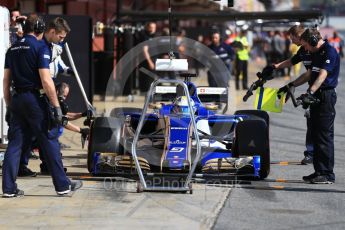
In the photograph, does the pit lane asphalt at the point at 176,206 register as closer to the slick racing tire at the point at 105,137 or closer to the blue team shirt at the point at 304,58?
the slick racing tire at the point at 105,137

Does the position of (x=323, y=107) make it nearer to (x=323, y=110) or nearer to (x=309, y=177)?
(x=323, y=110)

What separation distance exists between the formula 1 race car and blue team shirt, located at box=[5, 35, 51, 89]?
1245 millimetres

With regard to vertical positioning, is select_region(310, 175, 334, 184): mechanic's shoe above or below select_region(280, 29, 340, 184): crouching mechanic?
below

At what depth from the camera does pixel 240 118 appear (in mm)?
10859

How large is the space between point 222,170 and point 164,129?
99 centimetres

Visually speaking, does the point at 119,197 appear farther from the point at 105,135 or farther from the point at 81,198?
the point at 105,135

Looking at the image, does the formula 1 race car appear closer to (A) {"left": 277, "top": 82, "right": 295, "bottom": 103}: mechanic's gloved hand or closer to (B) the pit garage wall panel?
(A) {"left": 277, "top": 82, "right": 295, "bottom": 103}: mechanic's gloved hand

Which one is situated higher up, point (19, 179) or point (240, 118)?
point (240, 118)

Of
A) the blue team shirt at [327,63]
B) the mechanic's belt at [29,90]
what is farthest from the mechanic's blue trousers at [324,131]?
the mechanic's belt at [29,90]

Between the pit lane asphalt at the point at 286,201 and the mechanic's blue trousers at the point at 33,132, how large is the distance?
69.1 inches

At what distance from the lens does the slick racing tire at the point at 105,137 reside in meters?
10.6

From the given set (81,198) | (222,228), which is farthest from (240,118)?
(222,228)

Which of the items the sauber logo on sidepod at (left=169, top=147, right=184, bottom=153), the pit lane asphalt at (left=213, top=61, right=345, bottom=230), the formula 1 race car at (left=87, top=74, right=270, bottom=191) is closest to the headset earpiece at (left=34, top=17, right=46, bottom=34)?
the formula 1 race car at (left=87, top=74, right=270, bottom=191)

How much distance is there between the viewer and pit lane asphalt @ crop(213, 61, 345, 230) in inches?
321
